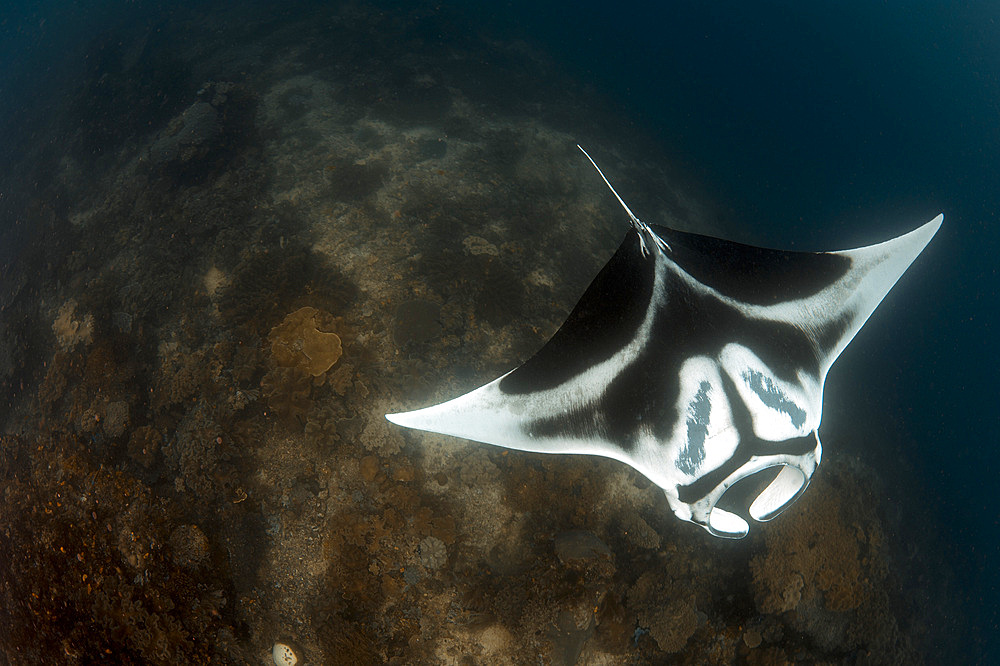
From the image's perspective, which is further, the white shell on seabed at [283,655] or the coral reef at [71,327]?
the coral reef at [71,327]

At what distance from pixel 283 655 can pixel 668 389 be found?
131 inches

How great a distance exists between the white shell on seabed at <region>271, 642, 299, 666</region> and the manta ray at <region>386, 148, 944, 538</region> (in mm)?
2222

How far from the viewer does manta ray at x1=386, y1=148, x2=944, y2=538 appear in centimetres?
224

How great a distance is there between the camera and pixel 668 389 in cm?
227

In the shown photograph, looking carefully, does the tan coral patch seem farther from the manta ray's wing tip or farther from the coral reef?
the coral reef

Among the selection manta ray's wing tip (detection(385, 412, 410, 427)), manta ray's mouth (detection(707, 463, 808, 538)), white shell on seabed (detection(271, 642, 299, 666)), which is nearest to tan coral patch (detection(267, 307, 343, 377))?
manta ray's wing tip (detection(385, 412, 410, 427))

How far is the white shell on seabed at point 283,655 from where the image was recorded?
9.46ft

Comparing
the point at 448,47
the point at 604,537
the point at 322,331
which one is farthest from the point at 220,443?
the point at 448,47

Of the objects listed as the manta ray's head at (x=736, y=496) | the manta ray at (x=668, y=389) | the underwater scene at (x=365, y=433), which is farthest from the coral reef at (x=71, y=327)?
the manta ray's head at (x=736, y=496)

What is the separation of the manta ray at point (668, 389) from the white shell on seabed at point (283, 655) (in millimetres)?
2222

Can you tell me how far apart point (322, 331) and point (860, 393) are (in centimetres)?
701

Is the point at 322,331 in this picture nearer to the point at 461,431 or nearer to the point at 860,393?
the point at 461,431

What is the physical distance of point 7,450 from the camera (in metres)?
3.78

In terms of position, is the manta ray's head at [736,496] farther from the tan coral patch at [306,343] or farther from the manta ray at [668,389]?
the tan coral patch at [306,343]
